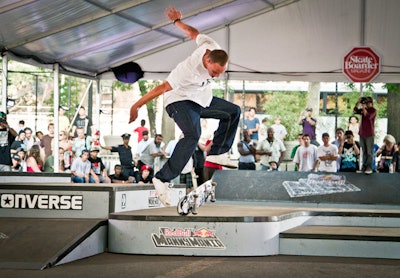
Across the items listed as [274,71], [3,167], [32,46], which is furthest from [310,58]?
[3,167]

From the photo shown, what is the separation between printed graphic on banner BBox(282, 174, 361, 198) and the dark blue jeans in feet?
23.9

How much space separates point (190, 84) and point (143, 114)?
31.2 metres

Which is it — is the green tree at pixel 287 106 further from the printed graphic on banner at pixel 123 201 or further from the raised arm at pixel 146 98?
the raised arm at pixel 146 98

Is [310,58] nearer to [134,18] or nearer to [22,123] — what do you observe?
[134,18]

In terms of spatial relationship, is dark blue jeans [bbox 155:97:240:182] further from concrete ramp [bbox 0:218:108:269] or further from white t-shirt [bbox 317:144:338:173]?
white t-shirt [bbox 317:144:338:173]

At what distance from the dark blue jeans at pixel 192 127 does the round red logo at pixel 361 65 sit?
11.3 metres

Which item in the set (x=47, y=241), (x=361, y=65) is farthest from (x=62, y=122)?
(x=47, y=241)

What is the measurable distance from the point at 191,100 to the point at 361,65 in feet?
38.9

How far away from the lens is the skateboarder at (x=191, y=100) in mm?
6348

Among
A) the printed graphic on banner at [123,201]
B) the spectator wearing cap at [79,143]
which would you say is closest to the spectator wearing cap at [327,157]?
the spectator wearing cap at [79,143]

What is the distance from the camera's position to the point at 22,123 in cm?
1812

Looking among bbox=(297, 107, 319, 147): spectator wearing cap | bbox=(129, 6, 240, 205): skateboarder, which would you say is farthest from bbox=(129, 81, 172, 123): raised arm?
bbox=(297, 107, 319, 147): spectator wearing cap

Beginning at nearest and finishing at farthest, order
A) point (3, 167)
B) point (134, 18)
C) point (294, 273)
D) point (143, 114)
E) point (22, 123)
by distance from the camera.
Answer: point (294, 273), point (3, 167), point (134, 18), point (22, 123), point (143, 114)

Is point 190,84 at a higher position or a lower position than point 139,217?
higher
